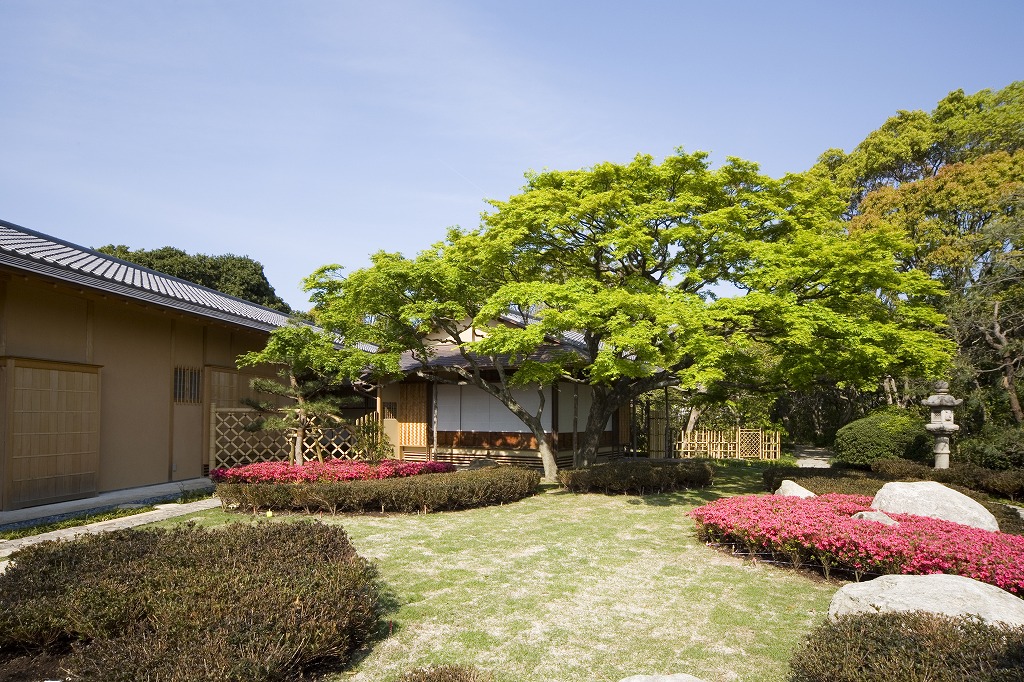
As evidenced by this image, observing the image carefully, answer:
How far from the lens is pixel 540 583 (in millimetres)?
7238

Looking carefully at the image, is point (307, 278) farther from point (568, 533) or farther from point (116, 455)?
point (568, 533)

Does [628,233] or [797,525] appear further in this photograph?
[628,233]

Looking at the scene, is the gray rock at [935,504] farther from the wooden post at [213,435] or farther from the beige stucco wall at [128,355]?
the wooden post at [213,435]

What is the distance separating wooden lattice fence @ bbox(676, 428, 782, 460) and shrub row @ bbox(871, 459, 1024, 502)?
8484 millimetres

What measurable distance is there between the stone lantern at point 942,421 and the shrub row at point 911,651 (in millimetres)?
12351

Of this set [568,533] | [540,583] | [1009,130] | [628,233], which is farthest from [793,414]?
[540,583]

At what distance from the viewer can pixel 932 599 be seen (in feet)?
16.8

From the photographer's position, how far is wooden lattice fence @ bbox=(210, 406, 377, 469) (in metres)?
16.5

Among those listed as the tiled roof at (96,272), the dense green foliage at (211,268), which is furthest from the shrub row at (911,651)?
the dense green foliage at (211,268)

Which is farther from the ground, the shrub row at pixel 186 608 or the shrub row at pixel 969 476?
the shrub row at pixel 186 608

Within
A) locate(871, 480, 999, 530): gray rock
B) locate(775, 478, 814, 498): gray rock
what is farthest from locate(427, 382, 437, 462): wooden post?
locate(871, 480, 999, 530): gray rock

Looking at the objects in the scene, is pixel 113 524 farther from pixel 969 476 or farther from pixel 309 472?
pixel 969 476

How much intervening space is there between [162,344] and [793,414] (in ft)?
85.2

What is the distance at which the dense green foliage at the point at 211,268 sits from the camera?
127ft
